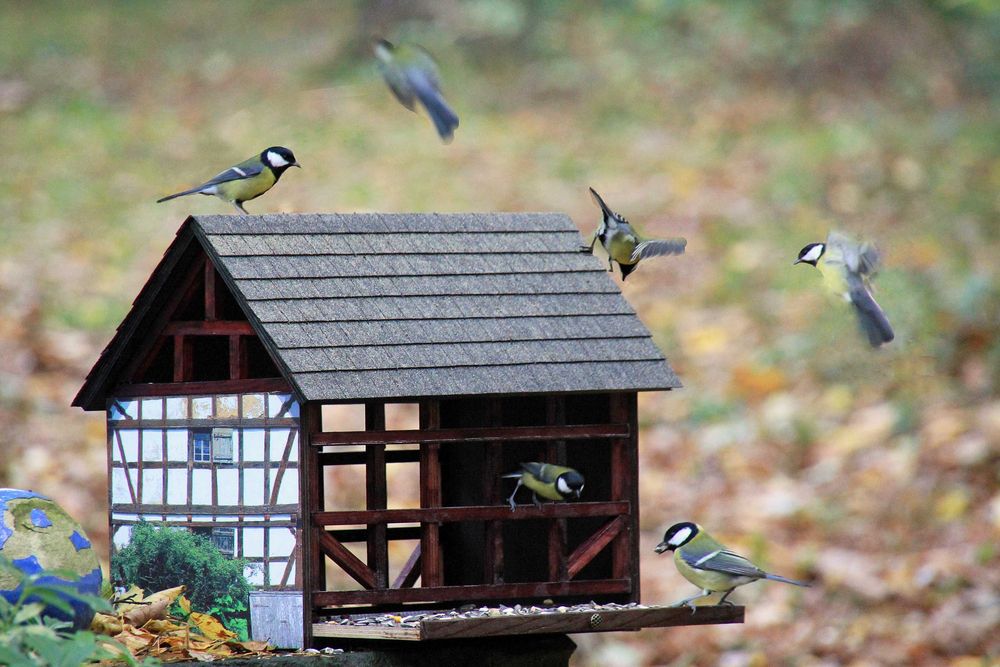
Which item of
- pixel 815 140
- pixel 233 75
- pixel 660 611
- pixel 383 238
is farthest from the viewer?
pixel 233 75

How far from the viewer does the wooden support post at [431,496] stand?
5.97 metres

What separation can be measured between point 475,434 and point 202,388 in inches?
42.0

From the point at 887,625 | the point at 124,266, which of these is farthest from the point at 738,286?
the point at 124,266

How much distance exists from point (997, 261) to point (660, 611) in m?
8.50

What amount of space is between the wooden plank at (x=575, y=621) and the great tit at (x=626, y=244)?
1397mm

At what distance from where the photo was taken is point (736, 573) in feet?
19.9

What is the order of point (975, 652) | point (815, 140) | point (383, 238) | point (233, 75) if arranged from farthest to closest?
point (233, 75) → point (815, 140) → point (975, 652) → point (383, 238)

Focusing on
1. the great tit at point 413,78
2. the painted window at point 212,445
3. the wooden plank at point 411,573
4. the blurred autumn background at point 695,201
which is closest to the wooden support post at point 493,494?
the wooden plank at point 411,573

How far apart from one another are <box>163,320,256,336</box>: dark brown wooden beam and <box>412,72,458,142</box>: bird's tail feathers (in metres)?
1.07

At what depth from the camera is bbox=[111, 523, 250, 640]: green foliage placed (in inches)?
228

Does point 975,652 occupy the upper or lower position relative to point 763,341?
lower

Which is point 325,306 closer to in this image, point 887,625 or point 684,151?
point 887,625

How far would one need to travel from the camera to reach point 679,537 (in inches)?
248

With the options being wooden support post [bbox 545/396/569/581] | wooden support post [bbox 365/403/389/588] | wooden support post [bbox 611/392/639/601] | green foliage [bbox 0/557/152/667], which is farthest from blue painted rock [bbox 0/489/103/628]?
wooden support post [bbox 611/392/639/601]
